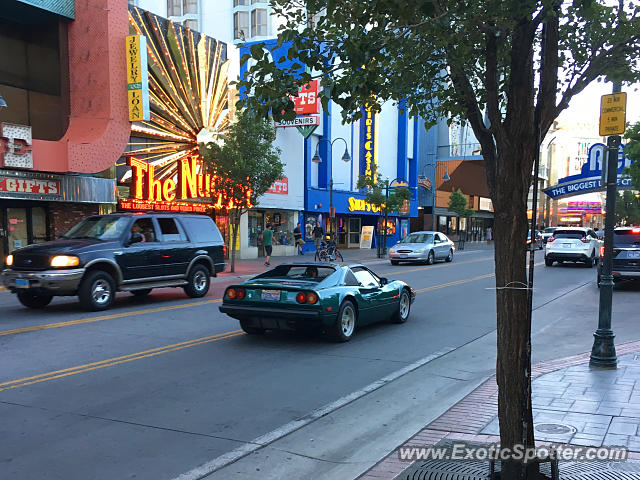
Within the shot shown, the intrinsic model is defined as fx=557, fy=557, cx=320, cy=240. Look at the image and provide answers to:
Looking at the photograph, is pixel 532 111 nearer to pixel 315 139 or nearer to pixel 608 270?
pixel 608 270

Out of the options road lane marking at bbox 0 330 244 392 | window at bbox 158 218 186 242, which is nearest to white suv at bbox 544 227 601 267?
window at bbox 158 218 186 242

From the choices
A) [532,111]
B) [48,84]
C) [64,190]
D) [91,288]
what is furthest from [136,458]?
[48,84]

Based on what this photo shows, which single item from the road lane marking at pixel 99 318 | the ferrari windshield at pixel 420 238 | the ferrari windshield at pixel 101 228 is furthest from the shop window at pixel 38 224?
the ferrari windshield at pixel 420 238

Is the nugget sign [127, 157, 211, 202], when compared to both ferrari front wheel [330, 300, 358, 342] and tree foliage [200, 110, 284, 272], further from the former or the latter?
ferrari front wheel [330, 300, 358, 342]

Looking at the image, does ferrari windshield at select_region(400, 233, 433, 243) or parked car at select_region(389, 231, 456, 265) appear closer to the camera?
parked car at select_region(389, 231, 456, 265)

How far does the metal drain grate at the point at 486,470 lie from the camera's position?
12.8 ft

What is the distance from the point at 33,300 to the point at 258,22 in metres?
40.7

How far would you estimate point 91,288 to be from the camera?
11.5m

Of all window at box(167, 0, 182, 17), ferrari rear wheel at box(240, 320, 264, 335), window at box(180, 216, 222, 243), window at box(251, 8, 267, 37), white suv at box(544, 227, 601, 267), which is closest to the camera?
ferrari rear wheel at box(240, 320, 264, 335)

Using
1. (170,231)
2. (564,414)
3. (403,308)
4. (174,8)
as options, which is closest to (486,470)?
(564,414)

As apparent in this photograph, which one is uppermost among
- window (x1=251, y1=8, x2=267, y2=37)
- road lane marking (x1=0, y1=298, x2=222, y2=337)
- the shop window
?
window (x1=251, y1=8, x2=267, y2=37)

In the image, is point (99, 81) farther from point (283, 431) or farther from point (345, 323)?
point (283, 431)

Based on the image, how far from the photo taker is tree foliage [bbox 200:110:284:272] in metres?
20.7

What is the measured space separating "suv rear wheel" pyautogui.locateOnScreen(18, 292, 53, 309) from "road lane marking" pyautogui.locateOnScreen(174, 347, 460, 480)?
826 centimetres
